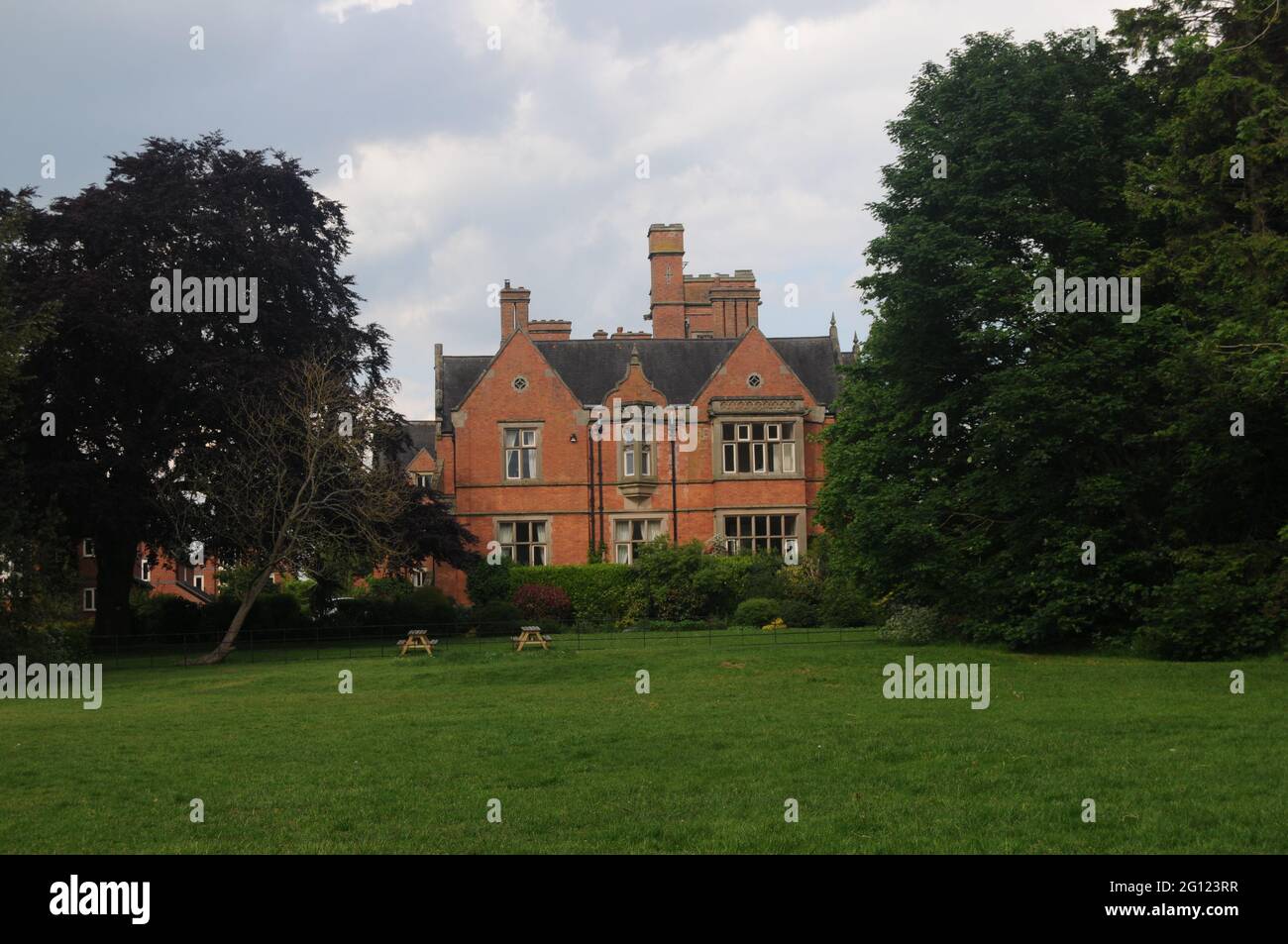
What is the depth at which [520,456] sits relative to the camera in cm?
4931

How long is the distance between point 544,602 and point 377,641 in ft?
27.4

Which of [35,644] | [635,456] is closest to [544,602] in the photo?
[635,456]

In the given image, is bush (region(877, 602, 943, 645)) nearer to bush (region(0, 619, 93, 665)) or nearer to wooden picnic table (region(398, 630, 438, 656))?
wooden picnic table (region(398, 630, 438, 656))

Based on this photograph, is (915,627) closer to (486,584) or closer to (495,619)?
(495,619)

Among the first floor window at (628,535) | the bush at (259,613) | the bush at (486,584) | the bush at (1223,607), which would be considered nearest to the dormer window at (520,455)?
the first floor window at (628,535)

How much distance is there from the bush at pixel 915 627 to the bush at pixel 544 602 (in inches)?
604

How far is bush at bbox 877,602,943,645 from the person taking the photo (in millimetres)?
29953

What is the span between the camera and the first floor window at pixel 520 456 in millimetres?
49250

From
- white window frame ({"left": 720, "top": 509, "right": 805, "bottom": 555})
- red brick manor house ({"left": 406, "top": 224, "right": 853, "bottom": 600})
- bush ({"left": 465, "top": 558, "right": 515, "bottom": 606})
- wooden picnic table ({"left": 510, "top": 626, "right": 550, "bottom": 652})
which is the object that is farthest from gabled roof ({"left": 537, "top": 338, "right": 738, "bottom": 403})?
wooden picnic table ({"left": 510, "top": 626, "right": 550, "bottom": 652})

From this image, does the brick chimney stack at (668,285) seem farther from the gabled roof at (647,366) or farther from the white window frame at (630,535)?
the white window frame at (630,535)

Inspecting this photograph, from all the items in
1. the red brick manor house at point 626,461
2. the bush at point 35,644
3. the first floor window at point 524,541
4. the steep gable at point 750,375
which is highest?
the steep gable at point 750,375

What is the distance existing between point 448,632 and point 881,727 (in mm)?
26715

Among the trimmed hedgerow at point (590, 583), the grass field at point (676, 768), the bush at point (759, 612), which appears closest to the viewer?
the grass field at point (676, 768)

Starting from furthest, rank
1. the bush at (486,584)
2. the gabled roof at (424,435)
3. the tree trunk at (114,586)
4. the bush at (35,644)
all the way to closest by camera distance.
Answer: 1. the gabled roof at (424,435)
2. the bush at (486,584)
3. the tree trunk at (114,586)
4. the bush at (35,644)
